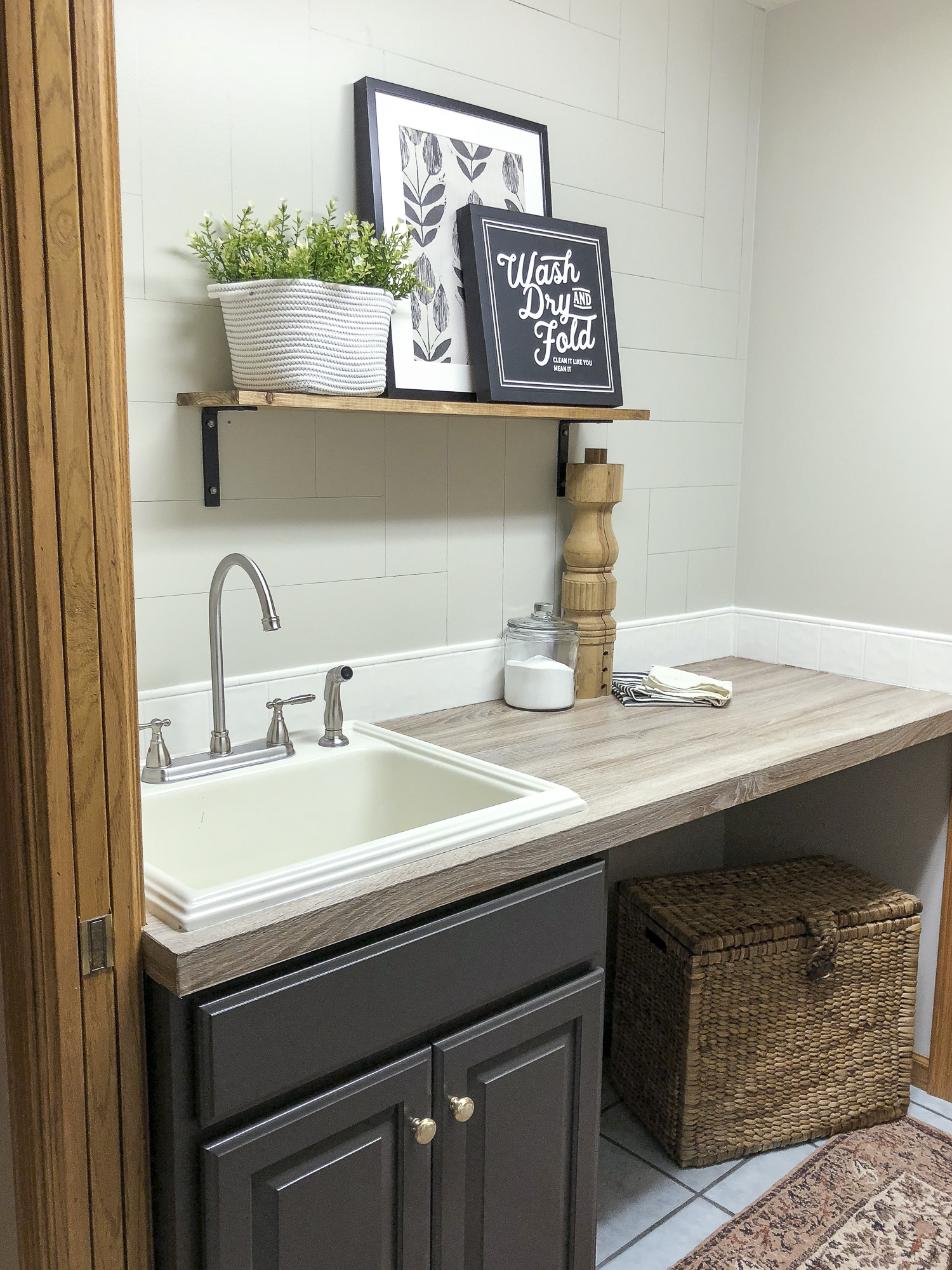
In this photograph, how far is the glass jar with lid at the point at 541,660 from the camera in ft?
7.20

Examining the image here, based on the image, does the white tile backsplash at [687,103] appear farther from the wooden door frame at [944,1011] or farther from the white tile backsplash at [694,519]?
the wooden door frame at [944,1011]

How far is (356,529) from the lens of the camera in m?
2.03

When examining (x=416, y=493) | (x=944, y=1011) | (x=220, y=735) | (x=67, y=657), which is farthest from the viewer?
(x=944, y=1011)

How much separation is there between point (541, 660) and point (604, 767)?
0.45 meters

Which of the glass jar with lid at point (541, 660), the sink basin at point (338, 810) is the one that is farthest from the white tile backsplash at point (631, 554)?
the sink basin at point (338, 810)

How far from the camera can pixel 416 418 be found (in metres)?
2.09

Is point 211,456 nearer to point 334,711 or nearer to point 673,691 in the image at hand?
point 334,711

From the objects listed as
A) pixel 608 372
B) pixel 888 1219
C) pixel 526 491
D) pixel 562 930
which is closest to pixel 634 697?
pixel 526 491

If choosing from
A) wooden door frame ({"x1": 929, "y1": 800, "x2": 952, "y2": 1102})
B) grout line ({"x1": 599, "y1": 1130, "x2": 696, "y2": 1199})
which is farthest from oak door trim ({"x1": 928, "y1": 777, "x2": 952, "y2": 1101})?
grout line ({"x1": 599, "y1": 1130, "x2": 696, "y2": 1199})

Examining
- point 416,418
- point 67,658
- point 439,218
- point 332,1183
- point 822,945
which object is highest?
point 439,218

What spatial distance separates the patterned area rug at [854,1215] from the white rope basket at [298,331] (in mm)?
1677

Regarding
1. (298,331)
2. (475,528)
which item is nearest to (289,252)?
(298,331)

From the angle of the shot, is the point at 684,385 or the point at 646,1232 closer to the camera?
the point at 646,1232

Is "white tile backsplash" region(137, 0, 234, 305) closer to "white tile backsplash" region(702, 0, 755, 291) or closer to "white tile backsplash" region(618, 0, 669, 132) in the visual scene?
"white tile backsplash" region(618, 0, 669, 132)
